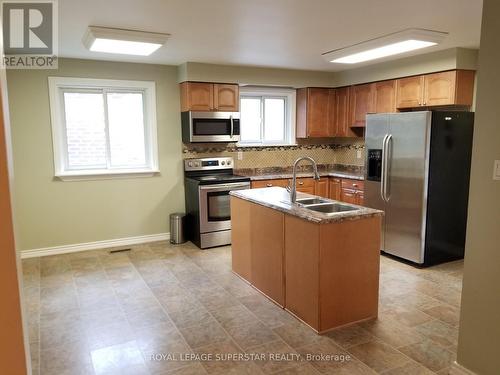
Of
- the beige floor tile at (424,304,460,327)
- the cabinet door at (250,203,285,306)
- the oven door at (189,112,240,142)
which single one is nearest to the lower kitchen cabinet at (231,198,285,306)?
the cabinet door at (250,203,285,306)

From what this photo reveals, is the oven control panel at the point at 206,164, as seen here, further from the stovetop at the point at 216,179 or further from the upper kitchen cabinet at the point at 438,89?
the upper kitchen cabinet at the point at 438,89

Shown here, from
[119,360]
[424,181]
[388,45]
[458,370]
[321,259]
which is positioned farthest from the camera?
[424,181]

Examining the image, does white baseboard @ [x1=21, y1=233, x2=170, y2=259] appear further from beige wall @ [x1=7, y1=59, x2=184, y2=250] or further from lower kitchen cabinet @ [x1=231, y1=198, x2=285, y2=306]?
lower kitchen cabinet @ [x1=231, y1=198, x2=285, y2=306]

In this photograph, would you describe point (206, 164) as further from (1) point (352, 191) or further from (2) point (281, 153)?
(1) point (352, 191)

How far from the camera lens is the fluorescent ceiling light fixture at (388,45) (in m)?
3.54

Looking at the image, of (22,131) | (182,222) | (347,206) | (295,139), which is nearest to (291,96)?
(295,139)

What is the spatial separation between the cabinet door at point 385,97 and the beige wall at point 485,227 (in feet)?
10.4

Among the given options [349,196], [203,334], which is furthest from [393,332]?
[349,196]

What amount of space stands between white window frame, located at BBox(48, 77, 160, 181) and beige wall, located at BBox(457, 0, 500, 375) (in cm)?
407

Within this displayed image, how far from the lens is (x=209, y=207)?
5.05 m

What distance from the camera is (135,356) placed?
8.66 feet

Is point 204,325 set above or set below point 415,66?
below

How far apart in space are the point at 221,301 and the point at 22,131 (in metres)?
3.15

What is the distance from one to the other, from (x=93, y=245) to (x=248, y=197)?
2556mm
